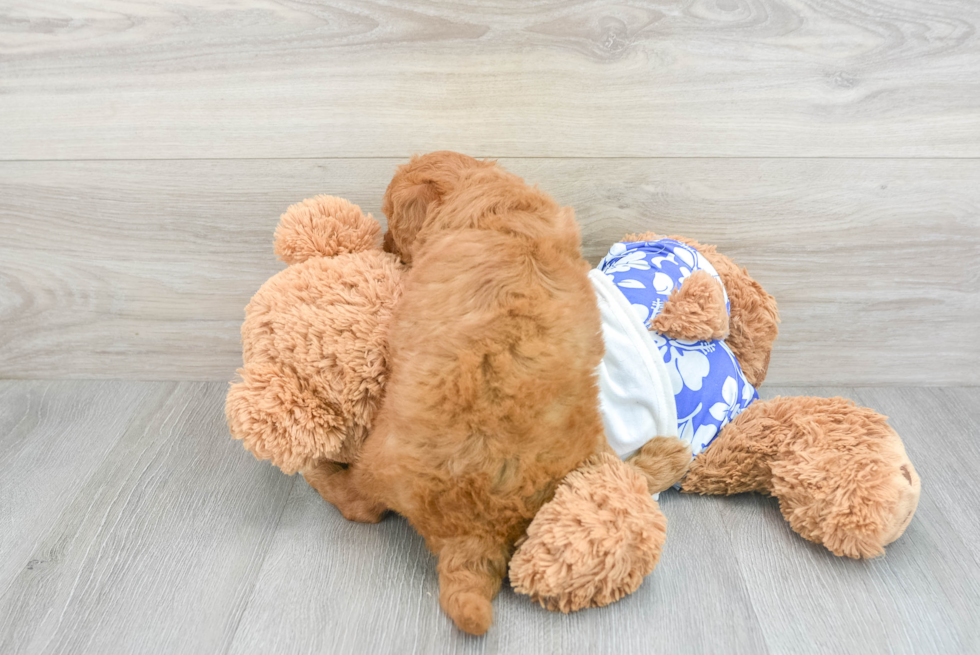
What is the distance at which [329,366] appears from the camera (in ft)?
2.09

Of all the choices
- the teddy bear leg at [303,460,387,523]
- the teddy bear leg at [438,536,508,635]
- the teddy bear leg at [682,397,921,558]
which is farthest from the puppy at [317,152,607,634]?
the teddy bear leg at [682,397,921,558]

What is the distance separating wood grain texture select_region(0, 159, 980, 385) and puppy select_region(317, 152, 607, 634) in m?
0.29

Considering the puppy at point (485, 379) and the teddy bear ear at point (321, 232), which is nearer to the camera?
the puppy at point (485, 379)

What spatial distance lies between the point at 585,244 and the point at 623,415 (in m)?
0.29

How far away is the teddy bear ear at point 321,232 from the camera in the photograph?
710mm

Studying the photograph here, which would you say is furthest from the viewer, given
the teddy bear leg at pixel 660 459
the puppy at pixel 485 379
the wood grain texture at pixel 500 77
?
the wood grain texture at pixel 500 77

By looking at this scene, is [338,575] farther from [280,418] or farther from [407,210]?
[407,210]

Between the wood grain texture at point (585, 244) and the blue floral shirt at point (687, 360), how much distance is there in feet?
0.43

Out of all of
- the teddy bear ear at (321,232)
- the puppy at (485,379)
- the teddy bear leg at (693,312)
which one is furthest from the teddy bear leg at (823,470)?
the teddy bear ear at (321,232)

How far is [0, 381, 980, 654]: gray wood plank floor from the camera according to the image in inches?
23.8

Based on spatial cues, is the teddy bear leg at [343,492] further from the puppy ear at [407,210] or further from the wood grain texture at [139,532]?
the puppy ear at [407,210]

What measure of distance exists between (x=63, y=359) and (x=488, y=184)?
2.60ft

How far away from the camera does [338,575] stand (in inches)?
26.5

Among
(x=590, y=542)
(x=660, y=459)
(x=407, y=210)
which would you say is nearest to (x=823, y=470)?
(x=660, y=459)
